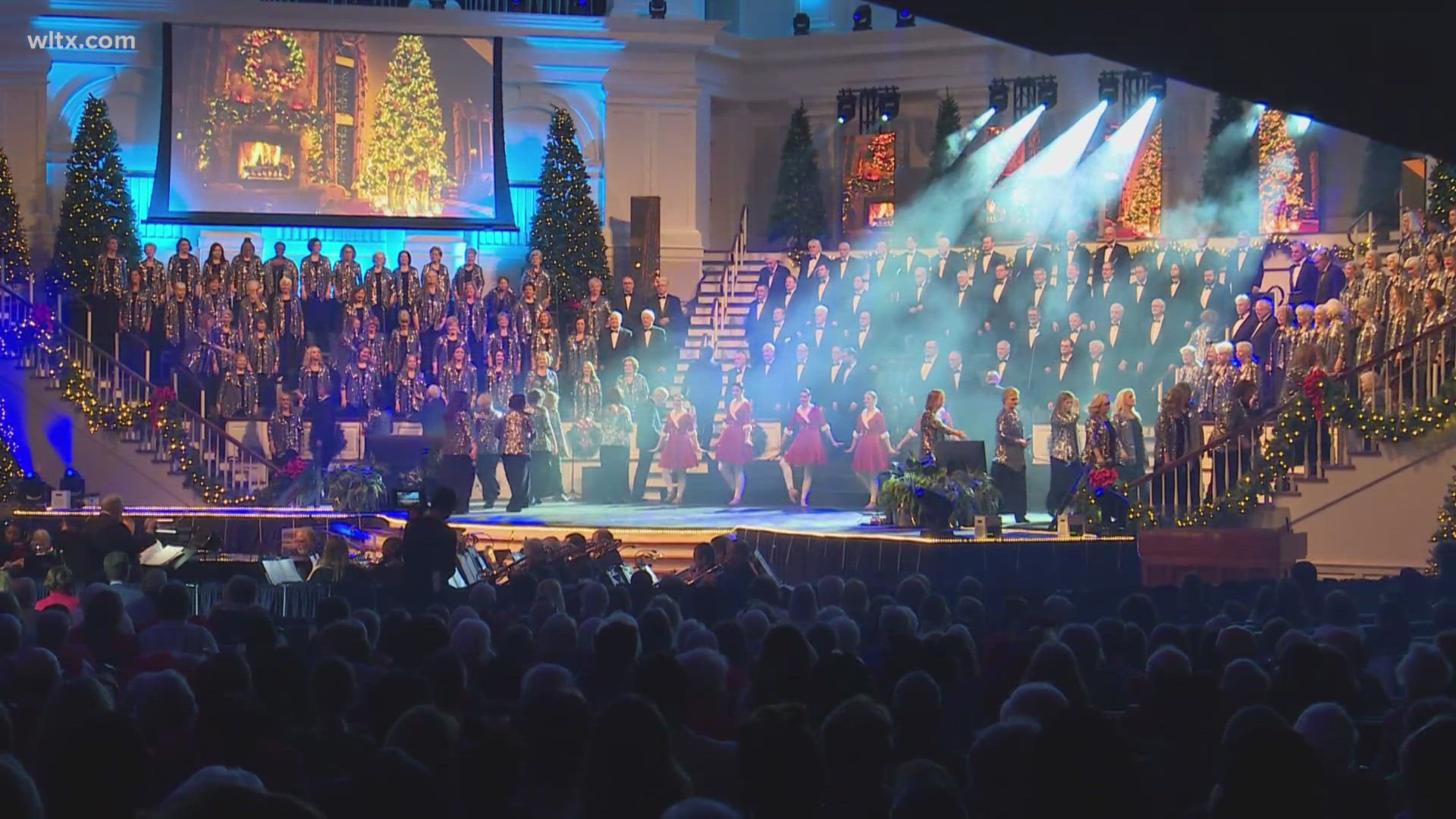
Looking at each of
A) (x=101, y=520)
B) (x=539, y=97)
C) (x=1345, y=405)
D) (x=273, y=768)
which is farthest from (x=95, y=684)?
(x=539, y=97)

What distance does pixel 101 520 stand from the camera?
1330 cm

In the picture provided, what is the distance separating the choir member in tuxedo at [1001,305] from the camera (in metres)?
23.5

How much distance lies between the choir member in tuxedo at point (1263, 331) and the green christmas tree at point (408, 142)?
12834 mm

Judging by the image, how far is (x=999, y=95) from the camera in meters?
28.2

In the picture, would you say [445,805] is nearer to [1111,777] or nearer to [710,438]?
[1111,777]

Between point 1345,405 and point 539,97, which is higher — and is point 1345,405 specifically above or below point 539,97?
below

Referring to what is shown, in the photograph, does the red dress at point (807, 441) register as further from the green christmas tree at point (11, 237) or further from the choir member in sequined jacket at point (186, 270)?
the green christmas tree at point (11, 237)

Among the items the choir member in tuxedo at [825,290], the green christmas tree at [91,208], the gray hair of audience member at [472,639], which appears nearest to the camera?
the gray hair of audience member at [472,639]

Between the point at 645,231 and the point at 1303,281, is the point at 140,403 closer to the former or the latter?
the point at 645,231

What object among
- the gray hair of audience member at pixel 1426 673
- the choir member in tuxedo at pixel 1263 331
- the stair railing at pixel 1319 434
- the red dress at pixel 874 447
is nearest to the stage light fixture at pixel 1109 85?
the choir member in tuxedo at pixel 1263 331

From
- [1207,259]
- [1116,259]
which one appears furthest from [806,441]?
[1207,259]

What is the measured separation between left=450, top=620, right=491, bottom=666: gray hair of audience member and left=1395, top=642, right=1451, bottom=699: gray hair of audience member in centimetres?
A: 338

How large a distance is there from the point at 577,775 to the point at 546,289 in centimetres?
2097

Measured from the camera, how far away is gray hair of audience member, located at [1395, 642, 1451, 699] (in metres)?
6.26
